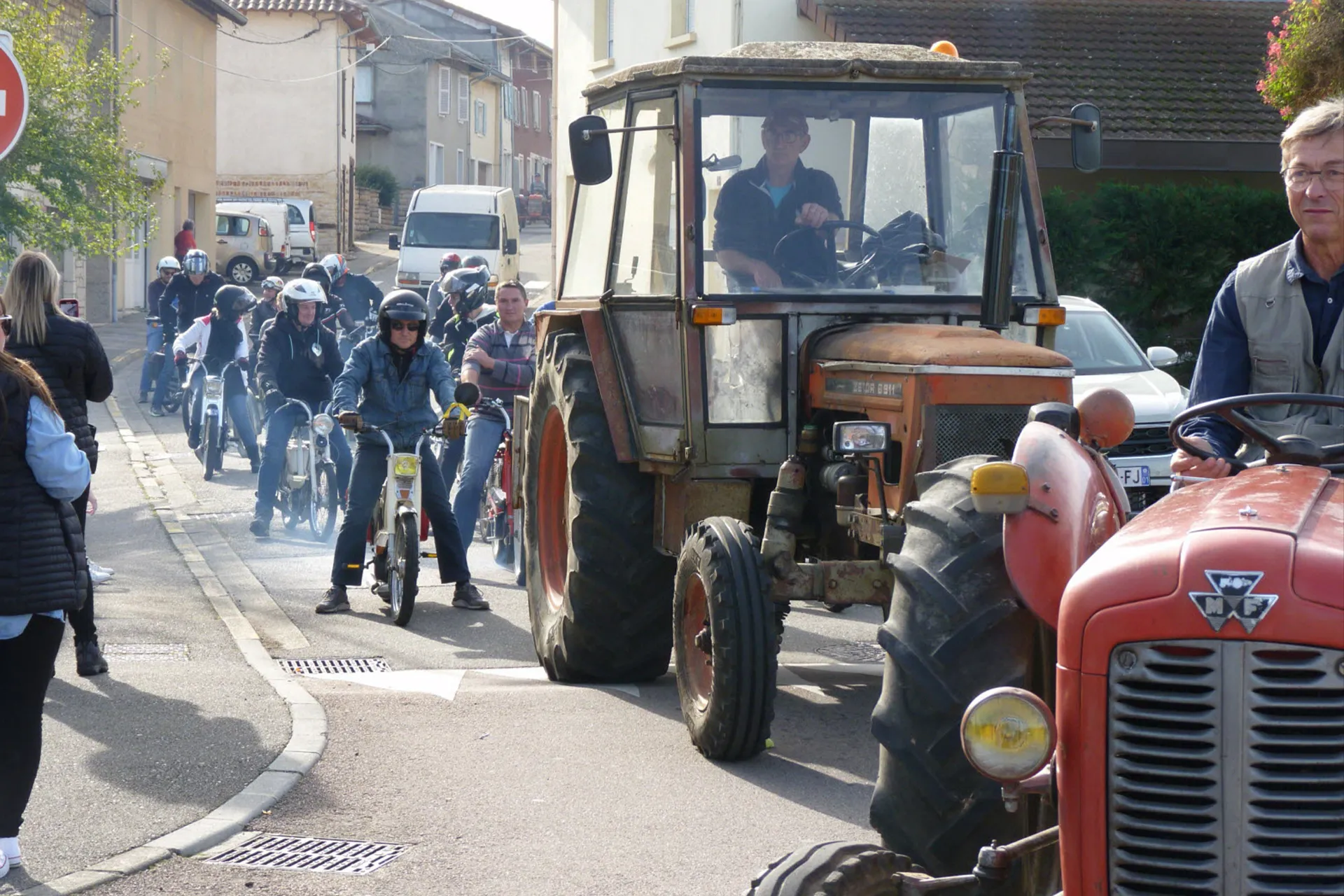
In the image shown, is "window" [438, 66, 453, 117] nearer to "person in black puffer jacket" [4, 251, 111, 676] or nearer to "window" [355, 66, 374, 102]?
"window" [355, 66, 374, 102]

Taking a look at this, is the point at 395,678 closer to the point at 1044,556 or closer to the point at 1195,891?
the point at 1044,556

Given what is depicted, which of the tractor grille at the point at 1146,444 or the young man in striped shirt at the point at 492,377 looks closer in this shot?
the young man in striped shirt at the point at 492,377

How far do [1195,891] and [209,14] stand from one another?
4555 centimetres

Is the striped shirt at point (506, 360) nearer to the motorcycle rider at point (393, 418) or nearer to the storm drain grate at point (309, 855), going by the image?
the motorcycle rider at point (393, 418)

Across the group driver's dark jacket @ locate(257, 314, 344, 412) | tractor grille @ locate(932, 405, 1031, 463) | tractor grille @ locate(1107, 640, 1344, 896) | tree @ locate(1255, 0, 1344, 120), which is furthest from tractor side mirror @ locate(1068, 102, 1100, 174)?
tree @ locate(1255, 0, 1344, 120)

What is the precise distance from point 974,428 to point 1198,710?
3.53m

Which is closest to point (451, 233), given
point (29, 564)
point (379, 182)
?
point (379, 182)

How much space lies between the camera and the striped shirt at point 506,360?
40.6ft

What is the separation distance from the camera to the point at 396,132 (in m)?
69.9

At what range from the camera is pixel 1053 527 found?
390cm

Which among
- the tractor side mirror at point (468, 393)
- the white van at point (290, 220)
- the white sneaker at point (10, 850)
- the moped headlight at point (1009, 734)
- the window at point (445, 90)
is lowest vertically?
the white sneaker at point (10, 850)

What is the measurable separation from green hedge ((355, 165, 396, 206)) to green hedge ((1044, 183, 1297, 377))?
47.8 m

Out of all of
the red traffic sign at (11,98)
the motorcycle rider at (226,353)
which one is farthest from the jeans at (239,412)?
the red traffic sign at (11,98)

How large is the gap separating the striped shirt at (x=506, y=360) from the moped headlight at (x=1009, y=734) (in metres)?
9.12
